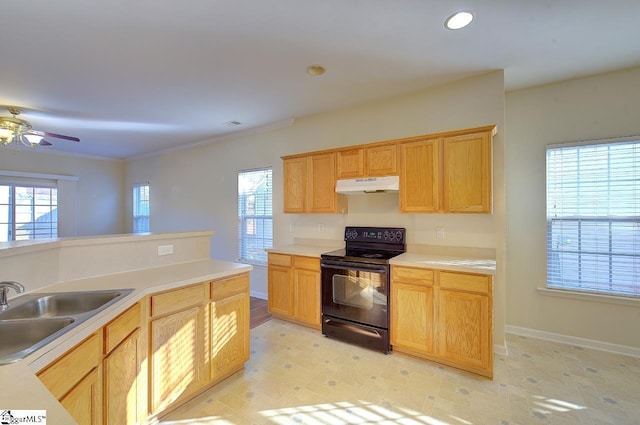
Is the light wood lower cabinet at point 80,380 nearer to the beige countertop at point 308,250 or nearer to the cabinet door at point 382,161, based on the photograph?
the beige countertop at point 308,250

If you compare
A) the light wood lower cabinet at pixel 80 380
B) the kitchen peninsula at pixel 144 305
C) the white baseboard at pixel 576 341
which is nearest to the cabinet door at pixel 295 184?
the kitchen peninsula at pixel 144 305

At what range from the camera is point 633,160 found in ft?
8.61

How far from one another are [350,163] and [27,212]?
647 cm

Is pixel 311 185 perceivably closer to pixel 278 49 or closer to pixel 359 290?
pixel 359 290

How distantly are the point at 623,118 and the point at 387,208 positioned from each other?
2.35 m

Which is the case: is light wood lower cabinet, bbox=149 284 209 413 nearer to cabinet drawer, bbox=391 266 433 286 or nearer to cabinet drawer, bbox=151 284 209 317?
cabinet drawer, bbox=151 284 209 317

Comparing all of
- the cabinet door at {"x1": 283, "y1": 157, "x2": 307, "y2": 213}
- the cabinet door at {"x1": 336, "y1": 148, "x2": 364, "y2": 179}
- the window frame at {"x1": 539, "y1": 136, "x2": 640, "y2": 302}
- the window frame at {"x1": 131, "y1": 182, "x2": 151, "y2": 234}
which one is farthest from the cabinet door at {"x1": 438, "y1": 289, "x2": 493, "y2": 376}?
the window frame at {"x1": 131, "y1": 182, "x2": 151, "y2": 234}

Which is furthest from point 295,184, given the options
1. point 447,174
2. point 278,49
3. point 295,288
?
point 447,174

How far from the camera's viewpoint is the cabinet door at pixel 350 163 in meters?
3.14

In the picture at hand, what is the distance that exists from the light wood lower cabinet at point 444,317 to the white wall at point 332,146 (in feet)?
1.76

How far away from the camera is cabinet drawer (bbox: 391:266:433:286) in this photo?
8.29 ft

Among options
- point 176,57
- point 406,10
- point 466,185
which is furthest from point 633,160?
point 176,57

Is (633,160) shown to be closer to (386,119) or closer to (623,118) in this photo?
(623,118)

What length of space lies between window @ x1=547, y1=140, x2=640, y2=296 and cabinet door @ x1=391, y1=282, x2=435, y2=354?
1.56 metres
